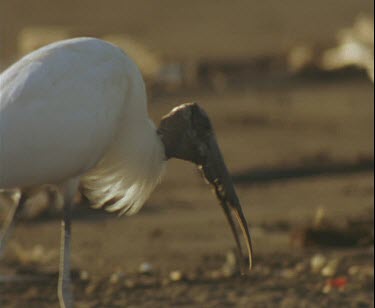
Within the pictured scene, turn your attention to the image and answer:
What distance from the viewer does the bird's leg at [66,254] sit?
732 centimetres

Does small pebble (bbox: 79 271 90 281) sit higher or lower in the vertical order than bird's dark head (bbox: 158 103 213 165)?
lower

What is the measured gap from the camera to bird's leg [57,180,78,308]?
7324 millimetres

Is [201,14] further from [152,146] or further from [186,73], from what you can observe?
[152,146]

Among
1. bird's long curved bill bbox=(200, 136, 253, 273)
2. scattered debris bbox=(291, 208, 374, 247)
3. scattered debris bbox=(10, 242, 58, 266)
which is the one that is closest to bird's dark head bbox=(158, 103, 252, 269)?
bird's long curved bill bbox=(200, 136, 253, 273)

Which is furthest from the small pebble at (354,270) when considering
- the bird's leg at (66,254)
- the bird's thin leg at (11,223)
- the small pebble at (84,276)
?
the bird's thin leg at (11,223)

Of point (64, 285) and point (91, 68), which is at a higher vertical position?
point (91, 68)

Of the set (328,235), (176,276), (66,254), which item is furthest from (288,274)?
(66,254)

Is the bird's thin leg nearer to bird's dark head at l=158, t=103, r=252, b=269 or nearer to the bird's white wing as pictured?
the bird's white wing

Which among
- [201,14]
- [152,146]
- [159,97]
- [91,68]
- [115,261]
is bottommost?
[201,14]

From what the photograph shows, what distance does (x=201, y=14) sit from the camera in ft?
77.4

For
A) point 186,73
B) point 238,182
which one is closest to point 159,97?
point 186,73

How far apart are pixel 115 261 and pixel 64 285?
6.15 feet

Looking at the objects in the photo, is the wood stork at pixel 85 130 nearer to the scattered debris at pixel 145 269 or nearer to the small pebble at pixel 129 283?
the small pebble at pixel 129 283

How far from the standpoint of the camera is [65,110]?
7039 mm
